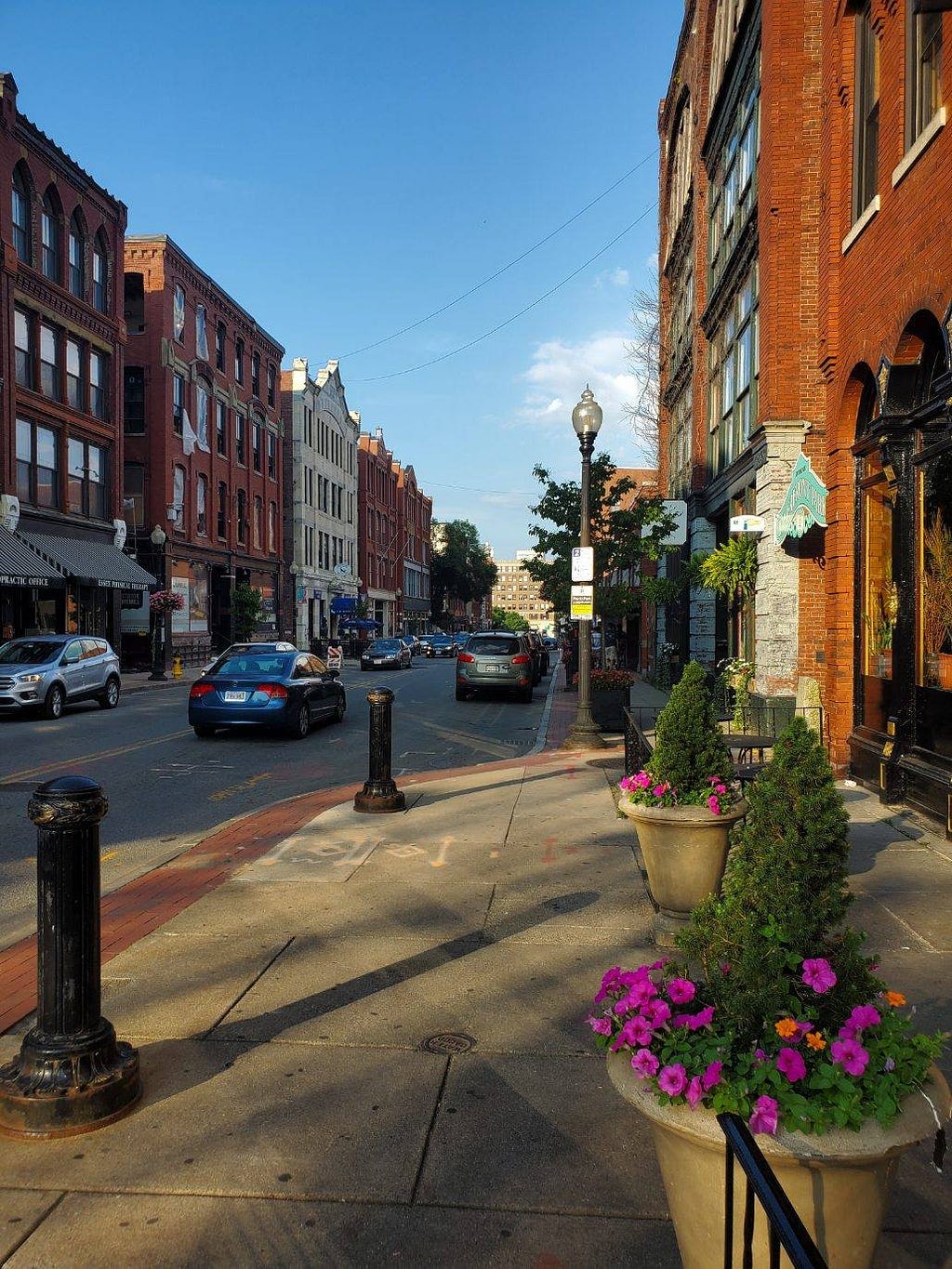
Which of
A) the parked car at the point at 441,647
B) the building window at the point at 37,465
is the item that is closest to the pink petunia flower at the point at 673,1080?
the building window at the point at 37,465

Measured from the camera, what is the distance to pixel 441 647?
6200cm

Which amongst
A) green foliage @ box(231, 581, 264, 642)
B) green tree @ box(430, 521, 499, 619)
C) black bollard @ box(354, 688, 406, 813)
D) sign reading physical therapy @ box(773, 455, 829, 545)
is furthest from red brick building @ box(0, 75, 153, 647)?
green tree @ box(430, 521, 499, 619)

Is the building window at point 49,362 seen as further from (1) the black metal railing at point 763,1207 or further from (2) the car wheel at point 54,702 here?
(1) the black metal railing at point 763,1207

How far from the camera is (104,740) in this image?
14.9 metres

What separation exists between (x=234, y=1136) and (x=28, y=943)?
2.71 meters

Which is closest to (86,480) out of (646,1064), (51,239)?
(51,239)

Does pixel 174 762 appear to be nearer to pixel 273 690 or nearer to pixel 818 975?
pixel 273 690

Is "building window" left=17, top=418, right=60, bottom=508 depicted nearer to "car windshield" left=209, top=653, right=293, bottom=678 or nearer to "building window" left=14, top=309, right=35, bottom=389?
"building window" left=14, top=309, right=35, bottom=389

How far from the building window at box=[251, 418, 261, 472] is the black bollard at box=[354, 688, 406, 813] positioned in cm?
4203

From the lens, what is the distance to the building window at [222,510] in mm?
44250

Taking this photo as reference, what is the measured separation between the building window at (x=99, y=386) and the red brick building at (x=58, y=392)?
44 mm

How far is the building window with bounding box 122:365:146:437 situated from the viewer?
125 feet

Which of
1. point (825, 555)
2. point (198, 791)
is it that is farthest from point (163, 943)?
point (825, 555)

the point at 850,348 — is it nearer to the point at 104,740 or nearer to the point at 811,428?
the point at 811,428
